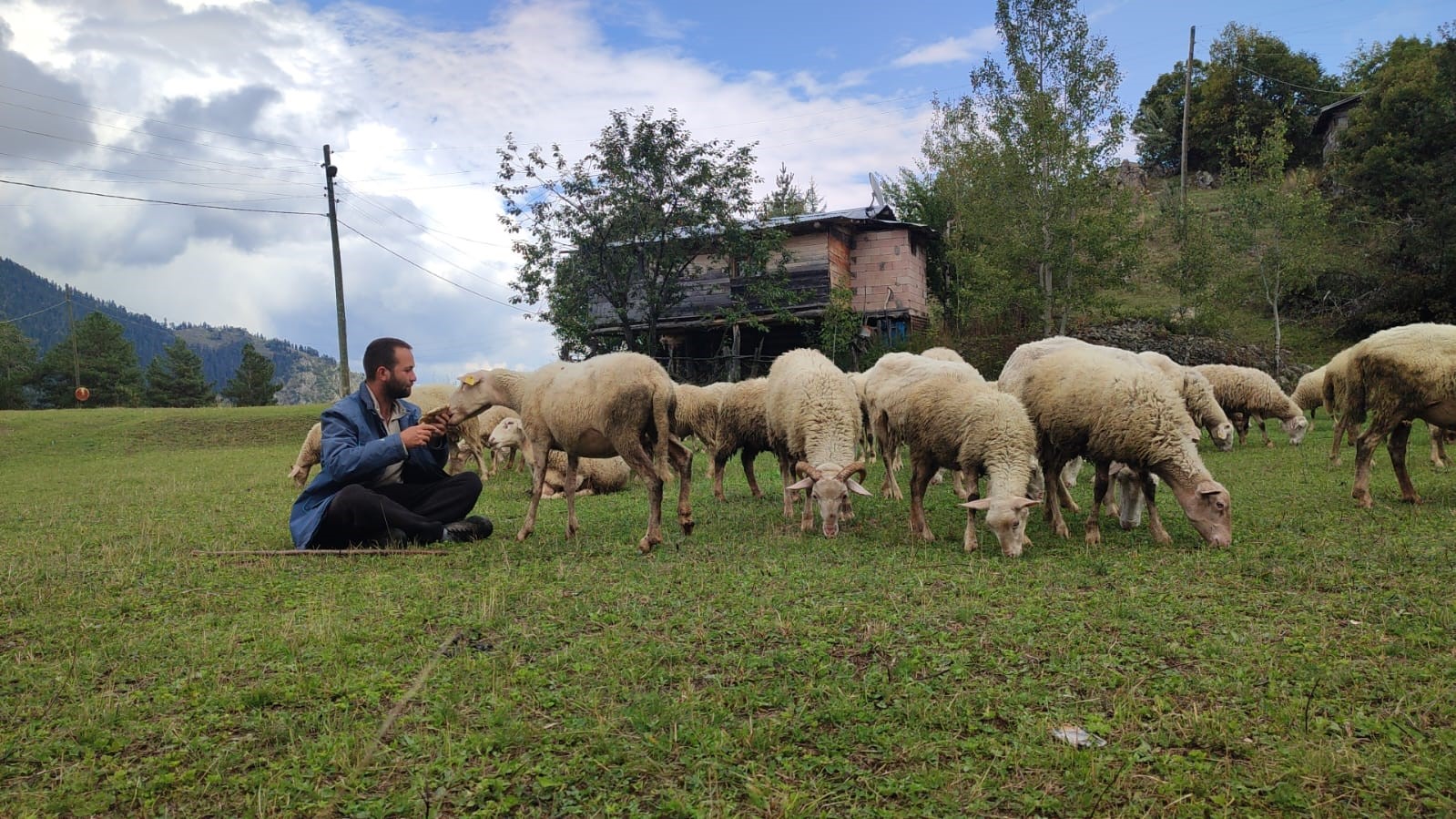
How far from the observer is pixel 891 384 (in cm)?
921

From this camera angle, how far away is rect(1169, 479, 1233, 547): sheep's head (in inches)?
267

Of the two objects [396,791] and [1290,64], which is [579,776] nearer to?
[396,791]

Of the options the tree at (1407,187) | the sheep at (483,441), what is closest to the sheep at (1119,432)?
the sheep at (483,441)

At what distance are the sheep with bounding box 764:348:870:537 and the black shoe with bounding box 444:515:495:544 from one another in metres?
3.02

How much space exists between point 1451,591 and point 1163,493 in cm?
607

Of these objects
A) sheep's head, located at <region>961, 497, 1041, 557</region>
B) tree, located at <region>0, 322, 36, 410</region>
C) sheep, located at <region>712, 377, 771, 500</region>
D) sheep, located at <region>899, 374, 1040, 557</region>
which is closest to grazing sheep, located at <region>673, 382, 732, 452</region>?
sheep, located at <region>712, 377, 771, 500</region>

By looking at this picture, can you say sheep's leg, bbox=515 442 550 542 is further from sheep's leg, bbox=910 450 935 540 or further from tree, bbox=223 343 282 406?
tree, bbox=223 343 282 406

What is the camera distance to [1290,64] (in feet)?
171

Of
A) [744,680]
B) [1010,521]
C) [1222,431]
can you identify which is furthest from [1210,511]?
[1222,431]

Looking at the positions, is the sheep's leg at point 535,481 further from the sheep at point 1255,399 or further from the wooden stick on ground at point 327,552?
the sheep at point 1255,399

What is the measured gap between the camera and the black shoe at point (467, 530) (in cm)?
749

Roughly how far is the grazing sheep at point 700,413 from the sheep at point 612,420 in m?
4.56

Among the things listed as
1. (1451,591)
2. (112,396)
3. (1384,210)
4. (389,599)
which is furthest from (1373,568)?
(112,396)

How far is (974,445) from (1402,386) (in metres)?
4.56
